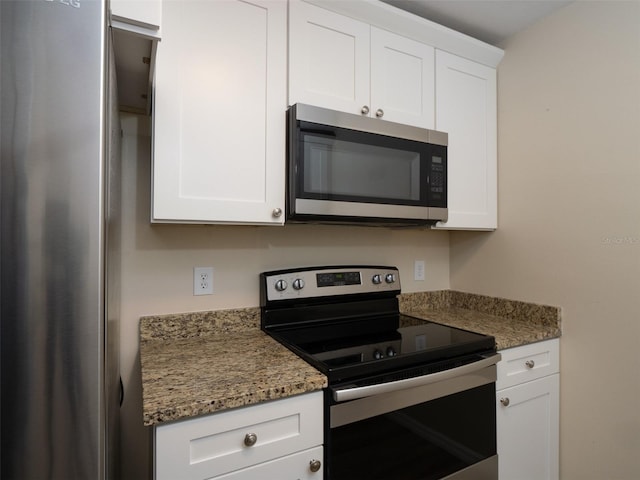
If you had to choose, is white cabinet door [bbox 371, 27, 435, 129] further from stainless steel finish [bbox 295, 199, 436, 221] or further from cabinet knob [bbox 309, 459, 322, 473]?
cabinet knob [bbox 309, 459, 322, 473]

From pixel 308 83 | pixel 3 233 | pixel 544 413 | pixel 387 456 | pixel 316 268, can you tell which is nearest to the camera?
pixel 3 233

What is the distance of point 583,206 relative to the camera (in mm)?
1435

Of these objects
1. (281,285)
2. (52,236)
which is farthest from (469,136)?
(52,236)

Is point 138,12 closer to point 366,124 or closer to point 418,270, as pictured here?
point 366,124

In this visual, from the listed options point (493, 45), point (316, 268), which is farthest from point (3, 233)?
point (493, 45)

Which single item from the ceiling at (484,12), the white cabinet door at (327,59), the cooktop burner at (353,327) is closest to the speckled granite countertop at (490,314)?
the cooktop burner at (353,327)

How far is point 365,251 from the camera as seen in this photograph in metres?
1.83

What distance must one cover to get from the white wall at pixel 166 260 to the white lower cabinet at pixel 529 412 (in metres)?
0.94

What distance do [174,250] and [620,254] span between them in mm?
1738

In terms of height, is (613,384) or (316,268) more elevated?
(316,268)

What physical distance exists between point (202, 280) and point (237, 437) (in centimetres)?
70

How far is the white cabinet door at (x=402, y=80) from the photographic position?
4.74ft

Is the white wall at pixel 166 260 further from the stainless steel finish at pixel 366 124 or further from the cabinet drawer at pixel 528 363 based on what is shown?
the cabinet drawer at pixel 528 363

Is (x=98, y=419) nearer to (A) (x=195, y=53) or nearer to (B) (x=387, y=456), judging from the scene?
(B) (x=387, y=456)
